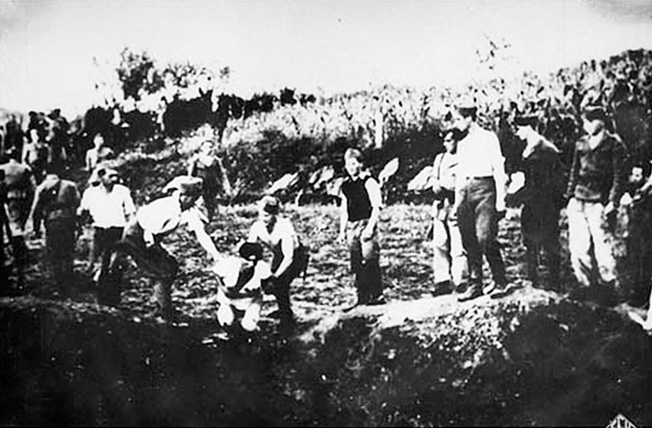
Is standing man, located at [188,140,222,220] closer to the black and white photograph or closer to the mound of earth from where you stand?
the black and white photograph

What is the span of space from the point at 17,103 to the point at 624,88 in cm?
351

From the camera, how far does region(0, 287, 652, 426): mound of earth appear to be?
582cm

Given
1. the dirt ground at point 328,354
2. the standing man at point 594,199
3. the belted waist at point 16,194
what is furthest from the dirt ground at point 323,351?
the belted waist at point 16,194

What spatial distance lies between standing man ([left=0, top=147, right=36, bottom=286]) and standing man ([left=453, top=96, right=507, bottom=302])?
245cm

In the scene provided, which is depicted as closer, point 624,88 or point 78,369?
point 78,369

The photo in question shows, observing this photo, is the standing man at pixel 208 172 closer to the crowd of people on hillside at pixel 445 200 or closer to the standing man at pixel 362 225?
the crowd of people on hillside at pixel 445 200

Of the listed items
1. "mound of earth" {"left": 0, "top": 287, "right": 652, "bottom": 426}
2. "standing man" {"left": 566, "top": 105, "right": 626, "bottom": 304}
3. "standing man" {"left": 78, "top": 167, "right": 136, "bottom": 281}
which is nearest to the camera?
"mound of earth" {"left": 0, "top": 287, "right": 652, "bottom": 426}

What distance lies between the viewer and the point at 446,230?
6.10m

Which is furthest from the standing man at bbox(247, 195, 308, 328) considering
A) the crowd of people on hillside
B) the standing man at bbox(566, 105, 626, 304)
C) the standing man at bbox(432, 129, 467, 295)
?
the standing man at bbox(566, 105, 626, 304)

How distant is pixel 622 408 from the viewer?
6.18 meters

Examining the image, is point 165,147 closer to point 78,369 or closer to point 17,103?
point 17,103

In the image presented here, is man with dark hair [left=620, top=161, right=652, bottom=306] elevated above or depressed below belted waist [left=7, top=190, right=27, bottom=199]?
below

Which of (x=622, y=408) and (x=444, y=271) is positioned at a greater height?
(x=444, y=271)

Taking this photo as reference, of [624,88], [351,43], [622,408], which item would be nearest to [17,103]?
[351,43]
